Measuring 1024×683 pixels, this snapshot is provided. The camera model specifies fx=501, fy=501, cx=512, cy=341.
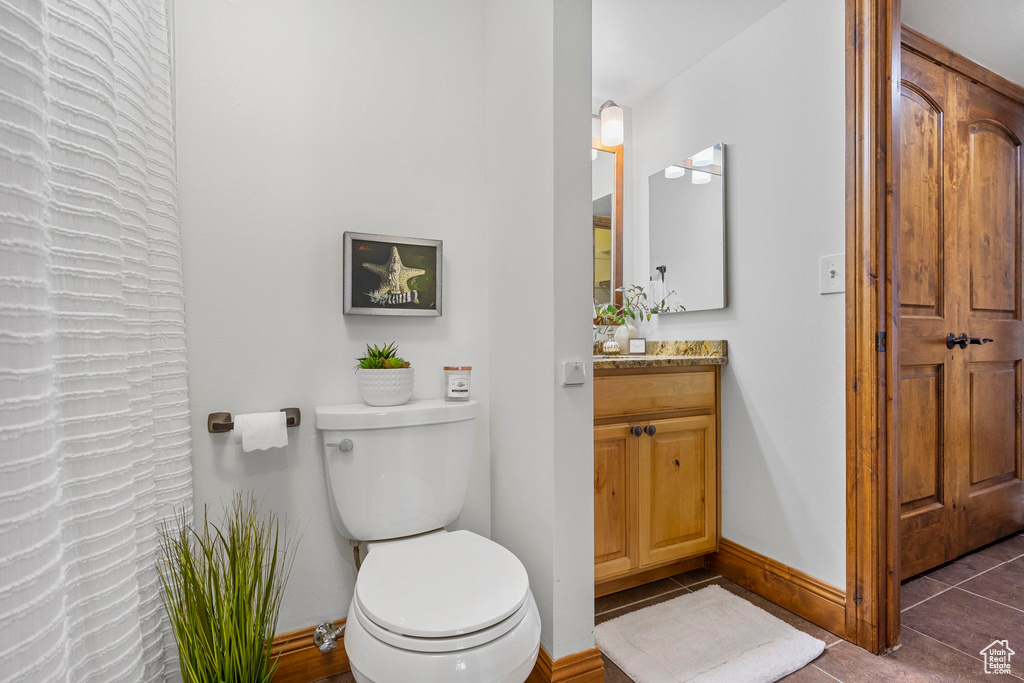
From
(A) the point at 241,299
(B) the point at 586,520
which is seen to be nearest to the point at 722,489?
(B) the point at 586,520

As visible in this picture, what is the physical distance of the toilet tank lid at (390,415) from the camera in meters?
1.30

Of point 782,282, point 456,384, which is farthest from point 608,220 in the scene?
point 456,384

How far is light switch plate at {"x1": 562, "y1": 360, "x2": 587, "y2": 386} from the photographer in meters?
1.27

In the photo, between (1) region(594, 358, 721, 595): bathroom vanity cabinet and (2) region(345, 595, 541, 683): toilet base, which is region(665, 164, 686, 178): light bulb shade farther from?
(2) region(345, 595, 541, 683): toilet base

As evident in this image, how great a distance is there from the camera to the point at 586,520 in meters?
1.31

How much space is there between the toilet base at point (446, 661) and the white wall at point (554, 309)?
319mm

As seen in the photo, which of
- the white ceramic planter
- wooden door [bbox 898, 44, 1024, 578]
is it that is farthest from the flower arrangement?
the white ceramic planter

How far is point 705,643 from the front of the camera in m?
1.53

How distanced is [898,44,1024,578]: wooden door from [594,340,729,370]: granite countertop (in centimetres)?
64

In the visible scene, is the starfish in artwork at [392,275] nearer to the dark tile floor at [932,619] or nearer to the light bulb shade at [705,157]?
the dark tile floor at [932,619]

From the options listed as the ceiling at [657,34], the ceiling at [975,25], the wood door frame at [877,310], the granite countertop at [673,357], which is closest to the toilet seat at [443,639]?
the granite countertop at [673,357]

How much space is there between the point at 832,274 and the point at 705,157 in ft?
2.49

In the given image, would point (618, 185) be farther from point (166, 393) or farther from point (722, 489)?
point (166, 393)

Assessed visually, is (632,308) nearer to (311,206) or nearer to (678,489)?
(678,489)
